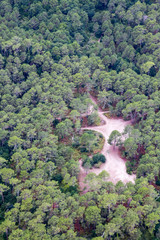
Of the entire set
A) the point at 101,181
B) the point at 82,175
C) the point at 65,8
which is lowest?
the point at 82,175

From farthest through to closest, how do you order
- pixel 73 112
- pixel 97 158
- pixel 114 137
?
pixel 73 112 < pixel 114 137 < pixel 97 158

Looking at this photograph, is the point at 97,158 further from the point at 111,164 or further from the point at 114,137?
the point at 114,137

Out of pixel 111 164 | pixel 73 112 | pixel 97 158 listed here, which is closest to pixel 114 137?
pixel 111 164

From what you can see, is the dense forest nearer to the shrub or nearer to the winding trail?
the shrub

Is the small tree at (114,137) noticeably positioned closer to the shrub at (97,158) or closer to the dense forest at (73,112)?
the dense forest at (73,112)

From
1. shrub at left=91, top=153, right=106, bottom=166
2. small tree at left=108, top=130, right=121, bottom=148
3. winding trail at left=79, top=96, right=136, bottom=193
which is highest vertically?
small tree at left=108, top=130, right=121, bottom=148

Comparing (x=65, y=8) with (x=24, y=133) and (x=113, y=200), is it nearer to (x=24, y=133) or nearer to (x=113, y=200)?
(x=24, y=133)

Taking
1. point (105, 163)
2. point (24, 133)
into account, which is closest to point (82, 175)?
point (105, 163)

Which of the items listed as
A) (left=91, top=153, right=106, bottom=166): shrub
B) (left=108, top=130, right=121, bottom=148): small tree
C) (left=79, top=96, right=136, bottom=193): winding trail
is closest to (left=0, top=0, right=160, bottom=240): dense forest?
(left=91, top=153, right=106, bottom=166): shrub
